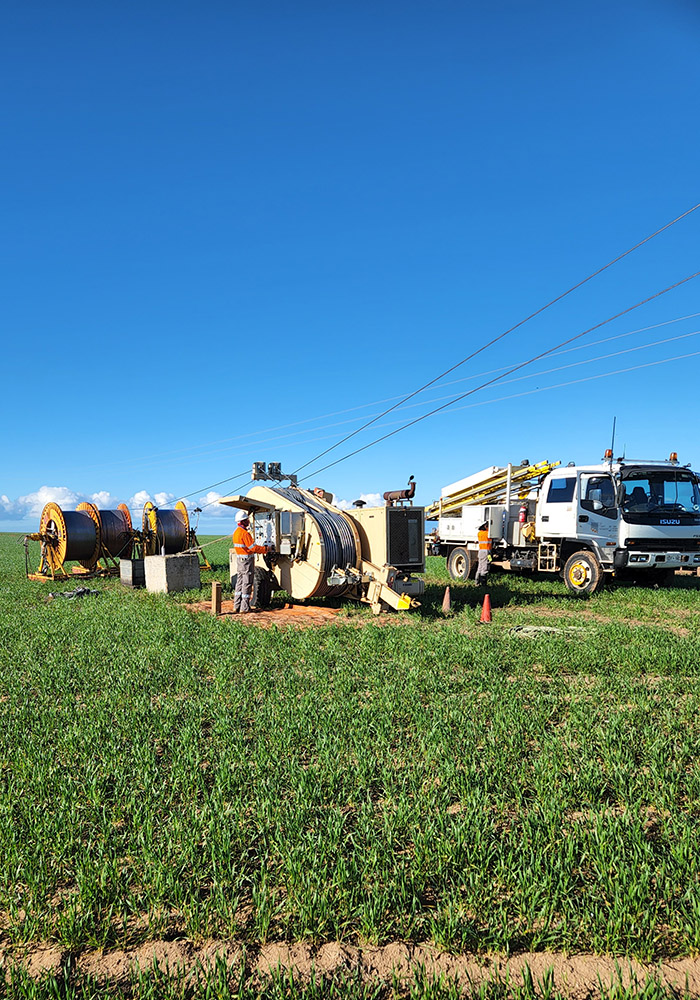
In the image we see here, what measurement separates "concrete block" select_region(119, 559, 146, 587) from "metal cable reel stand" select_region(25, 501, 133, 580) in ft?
8.29

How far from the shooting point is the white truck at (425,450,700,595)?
1548 cm

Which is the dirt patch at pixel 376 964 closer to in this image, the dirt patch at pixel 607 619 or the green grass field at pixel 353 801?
the green grass field at pixel 353 801

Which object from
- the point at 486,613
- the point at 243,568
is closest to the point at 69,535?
the point at 243,568

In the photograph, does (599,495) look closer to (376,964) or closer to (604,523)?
(604,523)

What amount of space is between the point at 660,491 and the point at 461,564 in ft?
22.2

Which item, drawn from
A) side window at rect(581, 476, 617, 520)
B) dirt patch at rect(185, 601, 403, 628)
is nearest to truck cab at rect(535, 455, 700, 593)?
side window at rect(581, 476, 617, 520)

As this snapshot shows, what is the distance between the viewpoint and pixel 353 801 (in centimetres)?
463

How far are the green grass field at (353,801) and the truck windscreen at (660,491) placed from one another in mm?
7301

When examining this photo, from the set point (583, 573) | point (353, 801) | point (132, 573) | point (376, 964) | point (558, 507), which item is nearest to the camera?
point (376, 964)

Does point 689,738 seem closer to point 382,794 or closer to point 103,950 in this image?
point 382,794

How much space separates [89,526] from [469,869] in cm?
2009

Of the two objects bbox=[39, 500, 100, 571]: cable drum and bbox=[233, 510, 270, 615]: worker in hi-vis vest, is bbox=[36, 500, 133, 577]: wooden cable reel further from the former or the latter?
bbox=[233, 510, 270, 615]: worker in hi-vis vest

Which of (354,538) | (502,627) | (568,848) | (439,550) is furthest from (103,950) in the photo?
(439,550)

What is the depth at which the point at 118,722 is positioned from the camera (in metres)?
6.32
